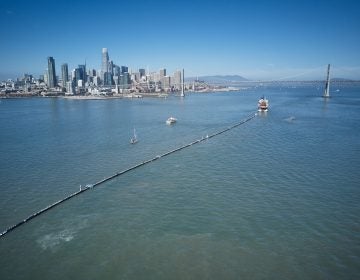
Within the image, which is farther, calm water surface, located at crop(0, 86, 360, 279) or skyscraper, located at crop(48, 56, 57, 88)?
skyscraper, located at crop(48, 56, 57, 88)

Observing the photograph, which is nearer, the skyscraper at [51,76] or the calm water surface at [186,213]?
the calm water surface at [186,213]

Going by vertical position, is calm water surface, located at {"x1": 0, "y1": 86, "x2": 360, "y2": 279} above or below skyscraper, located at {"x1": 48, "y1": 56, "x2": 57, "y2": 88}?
below

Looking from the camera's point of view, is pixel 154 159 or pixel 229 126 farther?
pixel 229 126

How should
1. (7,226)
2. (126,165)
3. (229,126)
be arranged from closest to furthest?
(7,226), (126,165), (229,126)

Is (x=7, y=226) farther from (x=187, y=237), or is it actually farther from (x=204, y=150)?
(x=204, y=150)

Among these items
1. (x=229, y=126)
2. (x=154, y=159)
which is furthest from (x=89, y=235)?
(x=229, y=126)

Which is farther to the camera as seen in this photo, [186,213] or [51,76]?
[51,76]

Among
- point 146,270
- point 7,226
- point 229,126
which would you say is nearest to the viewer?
point 146,270

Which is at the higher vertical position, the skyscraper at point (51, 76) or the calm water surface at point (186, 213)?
the skyscraper at point (51, 76)
